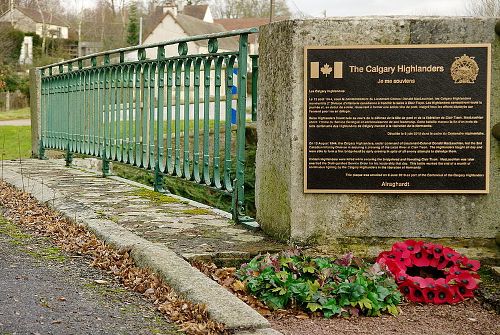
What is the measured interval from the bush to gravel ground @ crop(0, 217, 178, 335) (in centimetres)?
68

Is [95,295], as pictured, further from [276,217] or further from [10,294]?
[276,217]

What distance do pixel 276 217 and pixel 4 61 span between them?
4507cm

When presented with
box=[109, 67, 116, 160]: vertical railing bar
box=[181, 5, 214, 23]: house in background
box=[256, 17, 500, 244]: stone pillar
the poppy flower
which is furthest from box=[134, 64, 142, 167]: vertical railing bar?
box=[181, 5, 214, 23]: house in background

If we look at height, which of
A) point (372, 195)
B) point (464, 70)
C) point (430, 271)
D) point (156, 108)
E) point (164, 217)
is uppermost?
point (464, 70)

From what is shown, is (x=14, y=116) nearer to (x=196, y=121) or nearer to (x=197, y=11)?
(x=196, y=121)

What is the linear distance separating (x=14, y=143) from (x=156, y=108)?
357 inches

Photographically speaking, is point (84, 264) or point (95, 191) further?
point (95, 191)

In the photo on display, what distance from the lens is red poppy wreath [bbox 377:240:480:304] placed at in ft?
16.1

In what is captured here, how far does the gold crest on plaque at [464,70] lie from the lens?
5488 mm

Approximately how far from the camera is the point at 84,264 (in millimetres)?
5324

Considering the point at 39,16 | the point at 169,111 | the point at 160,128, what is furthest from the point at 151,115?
the point at 39,16

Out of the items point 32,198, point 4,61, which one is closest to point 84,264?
point 32,198

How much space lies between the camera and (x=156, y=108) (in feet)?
34.3

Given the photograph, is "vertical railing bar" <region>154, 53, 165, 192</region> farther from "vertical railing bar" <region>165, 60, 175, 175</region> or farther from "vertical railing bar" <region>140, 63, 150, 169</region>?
"vertical railing bar" <region>140, 63, 150, 169</region>
